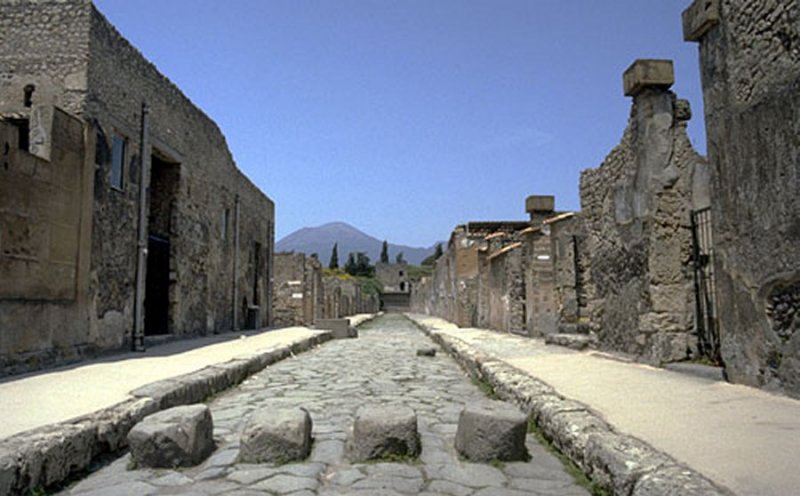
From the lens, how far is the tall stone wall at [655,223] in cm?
692

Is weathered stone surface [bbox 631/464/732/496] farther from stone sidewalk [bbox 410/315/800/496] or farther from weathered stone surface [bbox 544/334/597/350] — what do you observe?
weathered stone surface [bbox 544/334/597/350]

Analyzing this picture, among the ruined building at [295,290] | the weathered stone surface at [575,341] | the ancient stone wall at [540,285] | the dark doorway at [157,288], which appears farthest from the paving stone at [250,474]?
the ruined building at [295,290]

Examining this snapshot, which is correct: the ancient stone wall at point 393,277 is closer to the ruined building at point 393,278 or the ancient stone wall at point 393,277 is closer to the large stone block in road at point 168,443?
the ruined building at point 393,278

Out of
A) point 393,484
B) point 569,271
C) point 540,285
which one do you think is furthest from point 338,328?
point 393,484

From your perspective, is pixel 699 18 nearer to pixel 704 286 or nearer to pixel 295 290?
pixel 704 286

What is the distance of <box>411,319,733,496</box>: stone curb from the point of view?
2.55 m

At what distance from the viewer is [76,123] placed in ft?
27.5

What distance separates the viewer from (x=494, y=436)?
382cm

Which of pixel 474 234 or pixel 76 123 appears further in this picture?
pixel 474 234

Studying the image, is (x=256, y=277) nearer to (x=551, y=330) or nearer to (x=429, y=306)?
(x=551, y=330)

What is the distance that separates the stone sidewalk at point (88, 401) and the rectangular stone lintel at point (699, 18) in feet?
19.4

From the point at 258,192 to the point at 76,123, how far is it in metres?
11.5

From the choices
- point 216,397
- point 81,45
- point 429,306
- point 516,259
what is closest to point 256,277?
point 516,259

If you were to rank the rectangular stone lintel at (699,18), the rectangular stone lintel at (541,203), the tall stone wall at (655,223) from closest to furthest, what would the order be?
the rectangular stone lintel at (699,18), the tall stone wall at (655,223), the rectangular stone lintel at (541,203)
